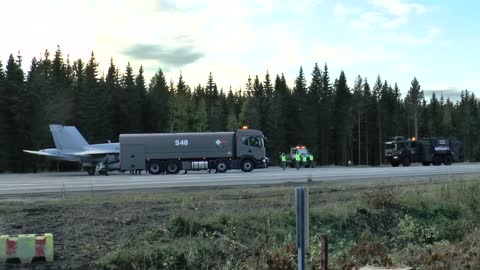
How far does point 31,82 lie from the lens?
73750 millimetres

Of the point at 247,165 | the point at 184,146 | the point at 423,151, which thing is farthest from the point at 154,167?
the point at 423,151

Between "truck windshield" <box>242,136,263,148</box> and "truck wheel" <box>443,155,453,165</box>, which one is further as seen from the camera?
"truck wheel" <box>443,155,453,165</box>

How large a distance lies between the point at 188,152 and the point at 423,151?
28.6 meters

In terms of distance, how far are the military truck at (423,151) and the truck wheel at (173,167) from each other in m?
27.0

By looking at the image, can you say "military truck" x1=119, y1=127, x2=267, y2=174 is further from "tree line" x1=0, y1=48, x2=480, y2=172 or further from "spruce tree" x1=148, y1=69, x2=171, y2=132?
"spruce tree" x1=148, y1=69, x2=171, y2=132

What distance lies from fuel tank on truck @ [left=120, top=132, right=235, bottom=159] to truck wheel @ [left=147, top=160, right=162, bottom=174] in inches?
16.2

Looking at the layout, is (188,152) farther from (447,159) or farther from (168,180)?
(447,159)

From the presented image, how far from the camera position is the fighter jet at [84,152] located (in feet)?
153

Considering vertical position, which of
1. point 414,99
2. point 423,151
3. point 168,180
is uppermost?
point 414,99

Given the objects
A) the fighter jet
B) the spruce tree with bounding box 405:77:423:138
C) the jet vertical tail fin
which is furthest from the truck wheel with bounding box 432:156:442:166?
the spruce tree with bounding box 405:77:423:138

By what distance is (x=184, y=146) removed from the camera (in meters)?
43.9

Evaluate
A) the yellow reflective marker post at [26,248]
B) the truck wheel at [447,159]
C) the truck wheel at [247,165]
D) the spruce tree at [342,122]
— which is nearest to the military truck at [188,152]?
the truck wheel at [247,165]

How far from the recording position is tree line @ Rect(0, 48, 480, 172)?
70812 mm

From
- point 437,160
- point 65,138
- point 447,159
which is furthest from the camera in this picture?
point 447,159
